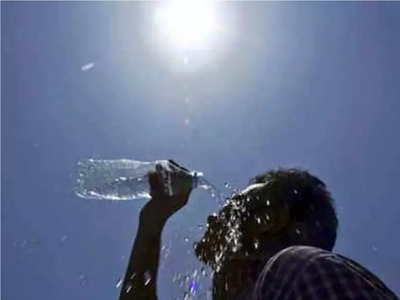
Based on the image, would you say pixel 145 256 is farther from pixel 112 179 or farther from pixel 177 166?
pixel 112 179

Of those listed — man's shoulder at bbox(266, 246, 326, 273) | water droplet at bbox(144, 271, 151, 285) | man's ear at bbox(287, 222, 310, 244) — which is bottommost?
man's shoulder at bbox(266, 246, 326, 273)

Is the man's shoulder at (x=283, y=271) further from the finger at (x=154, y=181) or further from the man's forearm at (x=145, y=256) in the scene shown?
the finger at (x=154, y=181)

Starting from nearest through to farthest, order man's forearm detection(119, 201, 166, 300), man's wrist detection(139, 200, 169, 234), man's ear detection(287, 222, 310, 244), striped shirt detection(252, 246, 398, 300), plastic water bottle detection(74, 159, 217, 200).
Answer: striped shirt detection(252, 246, 398, 300)
man's ear detection(287, 222, 310, 244)
man's forearm detection(119, 201, 166, 300)
man's wrist detection(139, 200, 169, 234)
plastic water bottle detection(74, 159, 217, 200)

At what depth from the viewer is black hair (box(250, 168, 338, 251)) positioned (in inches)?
98.6

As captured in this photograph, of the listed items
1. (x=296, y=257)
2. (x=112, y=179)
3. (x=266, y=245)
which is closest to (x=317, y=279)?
(x=296, y=257)

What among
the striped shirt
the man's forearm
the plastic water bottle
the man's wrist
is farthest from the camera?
the plastic water bottle

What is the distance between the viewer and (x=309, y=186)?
2.76 m

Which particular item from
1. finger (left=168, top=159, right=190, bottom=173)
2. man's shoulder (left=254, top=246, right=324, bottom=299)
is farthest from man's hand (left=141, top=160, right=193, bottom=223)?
man's shoulder (left=254, top=246, right=324, bottom=299)

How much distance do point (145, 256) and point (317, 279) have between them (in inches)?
75.6

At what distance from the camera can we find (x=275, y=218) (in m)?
2.46

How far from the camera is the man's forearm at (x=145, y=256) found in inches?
135

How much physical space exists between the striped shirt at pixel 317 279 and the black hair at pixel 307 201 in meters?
0.65

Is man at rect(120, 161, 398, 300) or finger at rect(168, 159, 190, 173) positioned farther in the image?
finger at rect(168, 159, 190, 173)

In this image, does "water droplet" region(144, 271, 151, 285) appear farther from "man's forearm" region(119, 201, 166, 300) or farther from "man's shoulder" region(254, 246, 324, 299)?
"man's shoulder" region(254, 246, 324, 299)
